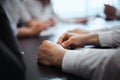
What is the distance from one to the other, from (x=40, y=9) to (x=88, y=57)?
46.7 inches

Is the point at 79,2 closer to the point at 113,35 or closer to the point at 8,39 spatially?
the point at 113,35

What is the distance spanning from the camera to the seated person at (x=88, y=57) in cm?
59

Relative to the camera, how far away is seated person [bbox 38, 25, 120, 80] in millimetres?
590

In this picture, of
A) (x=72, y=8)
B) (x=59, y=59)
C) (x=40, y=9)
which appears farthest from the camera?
(x=72, y=8)

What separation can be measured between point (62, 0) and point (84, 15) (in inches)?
10.1

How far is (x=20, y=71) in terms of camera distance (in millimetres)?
668

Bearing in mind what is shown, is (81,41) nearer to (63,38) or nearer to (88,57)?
(63,38)

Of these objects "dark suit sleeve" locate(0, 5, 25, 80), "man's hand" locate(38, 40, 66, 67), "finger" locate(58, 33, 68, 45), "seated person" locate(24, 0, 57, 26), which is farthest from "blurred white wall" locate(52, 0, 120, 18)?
"dark suit sleeve" locate(0, 5, 25, 80)

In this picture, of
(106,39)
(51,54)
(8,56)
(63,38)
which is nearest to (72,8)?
(63,38)

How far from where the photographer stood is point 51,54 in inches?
31.3

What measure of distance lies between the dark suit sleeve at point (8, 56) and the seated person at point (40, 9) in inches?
41.5

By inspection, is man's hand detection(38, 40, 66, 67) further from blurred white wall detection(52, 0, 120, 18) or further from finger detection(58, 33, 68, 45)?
blurred white wall detection(52, 0, 120, 18)

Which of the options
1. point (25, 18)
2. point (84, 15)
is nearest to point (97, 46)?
point (25, 18)

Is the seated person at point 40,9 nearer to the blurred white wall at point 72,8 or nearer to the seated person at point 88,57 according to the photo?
the blurred white wall at point 72,8
